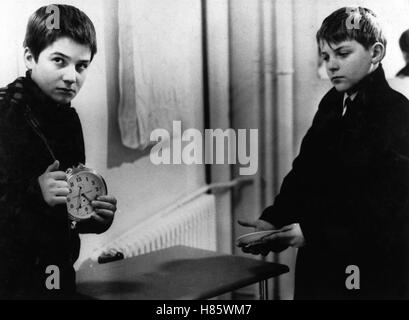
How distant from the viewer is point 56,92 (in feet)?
4.33

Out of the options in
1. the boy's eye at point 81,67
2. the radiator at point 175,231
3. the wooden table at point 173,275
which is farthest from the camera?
the radiator at point 175,231

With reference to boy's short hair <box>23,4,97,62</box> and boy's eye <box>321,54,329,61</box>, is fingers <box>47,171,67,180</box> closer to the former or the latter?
boy's short hair <box>23,4,97,62</box>

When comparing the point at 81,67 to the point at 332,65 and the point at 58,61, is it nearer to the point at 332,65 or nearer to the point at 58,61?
the point at 58,61

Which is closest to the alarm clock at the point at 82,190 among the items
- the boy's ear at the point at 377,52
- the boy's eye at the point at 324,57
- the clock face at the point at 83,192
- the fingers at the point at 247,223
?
the clock face at the point at 83,192

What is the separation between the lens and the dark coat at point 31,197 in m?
1.29

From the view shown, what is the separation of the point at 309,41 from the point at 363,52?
15 cm

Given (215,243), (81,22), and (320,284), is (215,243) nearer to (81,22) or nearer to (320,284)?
(320,284)

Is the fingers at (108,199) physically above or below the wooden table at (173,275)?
above

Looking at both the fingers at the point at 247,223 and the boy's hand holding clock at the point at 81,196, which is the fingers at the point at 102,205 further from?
the fingers at the point at 247,223

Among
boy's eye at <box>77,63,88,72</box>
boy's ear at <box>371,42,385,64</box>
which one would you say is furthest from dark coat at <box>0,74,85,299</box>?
boy's ear at <box>371,42,385,64</box>

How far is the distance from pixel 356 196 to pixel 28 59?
Answer: 3.13ft

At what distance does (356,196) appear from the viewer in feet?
4.58

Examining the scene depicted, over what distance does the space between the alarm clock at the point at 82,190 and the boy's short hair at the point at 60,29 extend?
316 millimetres

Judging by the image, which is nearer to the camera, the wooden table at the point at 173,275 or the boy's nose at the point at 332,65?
the wooden table at the point at 173,275
